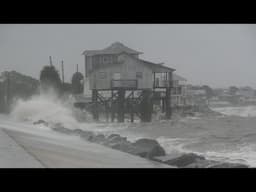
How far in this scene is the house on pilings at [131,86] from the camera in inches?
1708

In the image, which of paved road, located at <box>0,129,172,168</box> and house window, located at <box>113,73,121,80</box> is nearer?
paved road, located at <box>0,129,172,168</box>

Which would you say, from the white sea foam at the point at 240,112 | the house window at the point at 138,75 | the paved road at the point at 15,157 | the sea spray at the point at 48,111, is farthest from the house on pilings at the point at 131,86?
the paved road at the point at 15,157

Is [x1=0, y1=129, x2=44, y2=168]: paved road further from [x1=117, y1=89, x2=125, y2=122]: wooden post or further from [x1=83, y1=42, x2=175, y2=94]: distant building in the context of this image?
[x1=83, y1=42, x2=175, y2=94]: distant building

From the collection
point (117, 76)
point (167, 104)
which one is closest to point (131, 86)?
point (117, 76)

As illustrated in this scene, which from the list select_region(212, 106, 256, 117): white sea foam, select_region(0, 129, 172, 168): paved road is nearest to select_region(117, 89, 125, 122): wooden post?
select_region(212, 106, 256, 117): white sea foam

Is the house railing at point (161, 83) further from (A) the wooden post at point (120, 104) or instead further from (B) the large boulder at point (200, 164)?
(B) the large boulder at point (200, 164)

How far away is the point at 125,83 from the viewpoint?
44.6 meters

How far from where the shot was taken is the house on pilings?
142 ft

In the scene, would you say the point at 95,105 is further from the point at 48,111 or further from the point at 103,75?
the point at 48,111

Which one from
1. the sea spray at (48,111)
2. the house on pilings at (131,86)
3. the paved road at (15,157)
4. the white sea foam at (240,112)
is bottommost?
the white sea foam at (240,112)

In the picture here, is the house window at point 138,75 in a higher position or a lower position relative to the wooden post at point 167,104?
higher
